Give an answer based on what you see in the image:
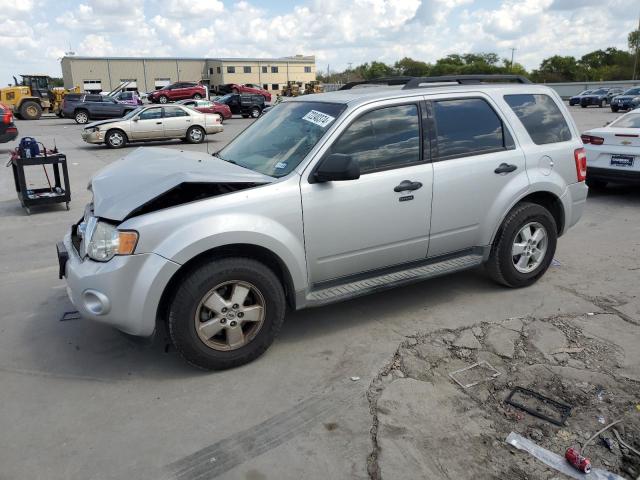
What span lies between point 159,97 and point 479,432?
132 ft

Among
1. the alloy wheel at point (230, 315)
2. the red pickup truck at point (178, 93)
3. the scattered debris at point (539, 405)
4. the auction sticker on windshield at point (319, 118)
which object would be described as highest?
the red pickup truck at point (178, 93)

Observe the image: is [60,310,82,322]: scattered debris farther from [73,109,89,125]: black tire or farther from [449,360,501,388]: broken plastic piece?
[73,109,89,125]: black tire

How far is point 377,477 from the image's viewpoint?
2.72m

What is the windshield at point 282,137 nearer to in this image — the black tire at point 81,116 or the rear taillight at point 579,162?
the rear taillight at point 579,162

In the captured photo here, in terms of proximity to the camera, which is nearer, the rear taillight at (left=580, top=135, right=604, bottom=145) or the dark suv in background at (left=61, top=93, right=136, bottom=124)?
the rear taillight at (left=580, top=135, right=604, bottom=145)

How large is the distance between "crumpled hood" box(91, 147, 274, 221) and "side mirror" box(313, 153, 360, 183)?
1.34ft

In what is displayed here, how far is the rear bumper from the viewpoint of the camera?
27.7 ft

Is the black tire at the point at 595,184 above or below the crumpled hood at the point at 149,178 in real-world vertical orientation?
below

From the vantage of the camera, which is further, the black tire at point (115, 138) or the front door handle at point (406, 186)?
the black tire at point (115, 138)

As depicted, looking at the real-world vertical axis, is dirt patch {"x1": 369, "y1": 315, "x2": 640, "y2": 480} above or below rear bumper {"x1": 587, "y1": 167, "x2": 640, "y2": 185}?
below

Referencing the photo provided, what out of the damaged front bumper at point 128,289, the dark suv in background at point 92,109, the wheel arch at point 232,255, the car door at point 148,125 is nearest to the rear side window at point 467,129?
the wheel arch at point 232,255

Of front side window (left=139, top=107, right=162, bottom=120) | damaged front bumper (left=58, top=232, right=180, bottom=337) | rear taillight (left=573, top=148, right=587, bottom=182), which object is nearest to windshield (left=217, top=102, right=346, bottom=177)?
damaged front bumper (left=58, top=232, right=180, bottom=337)

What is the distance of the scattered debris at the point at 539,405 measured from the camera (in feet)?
10.4

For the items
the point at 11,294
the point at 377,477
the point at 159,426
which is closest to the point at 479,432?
the point at 377,477
